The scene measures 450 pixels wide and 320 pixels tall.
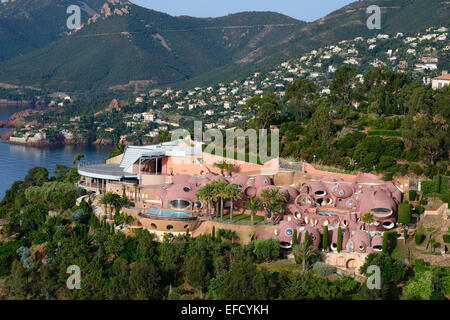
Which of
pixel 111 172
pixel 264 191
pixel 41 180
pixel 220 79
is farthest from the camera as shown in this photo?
pixel 220 79

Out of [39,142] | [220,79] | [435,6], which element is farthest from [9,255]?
[220,79]

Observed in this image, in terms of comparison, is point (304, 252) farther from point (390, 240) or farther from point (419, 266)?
point (419, 266)

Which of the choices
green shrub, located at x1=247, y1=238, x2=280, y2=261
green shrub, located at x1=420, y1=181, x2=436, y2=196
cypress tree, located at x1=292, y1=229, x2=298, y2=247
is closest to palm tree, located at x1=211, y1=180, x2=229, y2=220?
green shrub, located at x1=247, y1=238, x2=280, y2=261

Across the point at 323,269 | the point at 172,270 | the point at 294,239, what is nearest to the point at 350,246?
the point at 323,269

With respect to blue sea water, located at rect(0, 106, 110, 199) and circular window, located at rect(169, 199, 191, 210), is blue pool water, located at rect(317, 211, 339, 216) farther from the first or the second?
blue sea water, located at rect(0, 106, 110, 199)

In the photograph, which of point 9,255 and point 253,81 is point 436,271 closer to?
point 9,255

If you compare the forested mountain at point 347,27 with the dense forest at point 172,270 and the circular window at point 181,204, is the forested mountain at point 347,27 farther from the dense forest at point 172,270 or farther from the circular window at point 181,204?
the dense forest at point 172,270

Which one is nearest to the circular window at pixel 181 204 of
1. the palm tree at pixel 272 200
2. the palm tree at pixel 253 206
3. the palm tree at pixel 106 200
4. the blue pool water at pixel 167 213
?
the blue pool water at pixel 167 213
